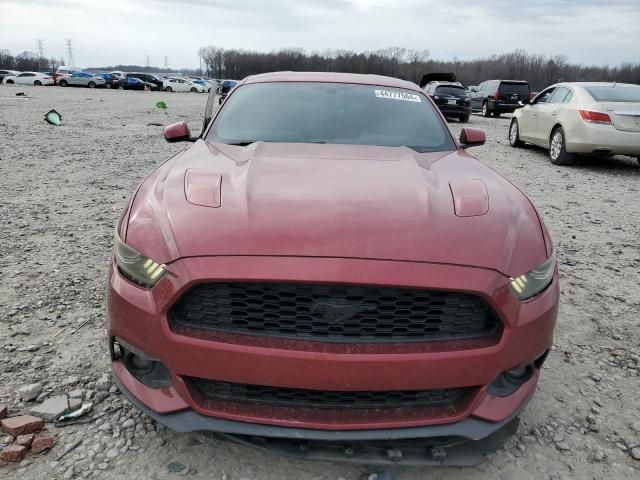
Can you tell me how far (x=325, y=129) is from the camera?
3.12 m

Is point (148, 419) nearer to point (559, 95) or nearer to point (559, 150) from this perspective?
point (559, 150)

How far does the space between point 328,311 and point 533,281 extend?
782 mm

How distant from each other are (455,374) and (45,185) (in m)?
6.18

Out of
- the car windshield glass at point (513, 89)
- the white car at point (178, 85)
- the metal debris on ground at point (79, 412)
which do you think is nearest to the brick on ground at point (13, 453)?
the metal debris on ground at point (79, 412)

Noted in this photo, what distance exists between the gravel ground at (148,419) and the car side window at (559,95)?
3.70m

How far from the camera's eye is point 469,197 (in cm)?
217

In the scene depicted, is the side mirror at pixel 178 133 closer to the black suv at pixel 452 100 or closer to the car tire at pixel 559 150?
the car tire at pixel 559 150

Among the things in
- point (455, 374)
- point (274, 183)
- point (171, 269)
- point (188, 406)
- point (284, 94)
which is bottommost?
point (188, 406)

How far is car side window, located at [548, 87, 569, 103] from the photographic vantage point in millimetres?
9583

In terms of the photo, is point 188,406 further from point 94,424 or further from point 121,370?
point 94,424

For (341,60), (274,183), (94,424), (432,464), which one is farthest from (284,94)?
(341,60)

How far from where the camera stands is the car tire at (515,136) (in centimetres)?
1145

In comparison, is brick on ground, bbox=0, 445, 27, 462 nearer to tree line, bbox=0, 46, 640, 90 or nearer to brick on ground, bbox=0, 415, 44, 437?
brick on ground, bbox=0, 415, 44, 437

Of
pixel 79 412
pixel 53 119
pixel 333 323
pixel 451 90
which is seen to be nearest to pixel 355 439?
pixel 333 323
